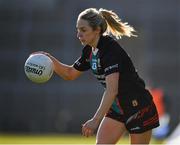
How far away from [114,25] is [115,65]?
0.64 m

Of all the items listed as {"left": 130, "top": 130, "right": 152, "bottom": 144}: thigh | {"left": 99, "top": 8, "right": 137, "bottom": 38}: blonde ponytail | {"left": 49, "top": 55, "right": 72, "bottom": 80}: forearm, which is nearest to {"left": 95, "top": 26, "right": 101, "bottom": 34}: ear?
{"left": 99, "top": 8, "right": 137, "bottom": 38}: blonde ponytail

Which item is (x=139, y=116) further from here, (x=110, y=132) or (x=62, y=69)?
(x=62, y=69)

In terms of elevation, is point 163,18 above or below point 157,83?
above

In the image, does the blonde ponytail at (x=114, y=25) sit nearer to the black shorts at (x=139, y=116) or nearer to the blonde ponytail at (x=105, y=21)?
the blonde ponytail at (x=105, y=21)

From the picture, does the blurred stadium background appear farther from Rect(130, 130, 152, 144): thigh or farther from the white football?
Rect(130, 130, 152, 144): thigh

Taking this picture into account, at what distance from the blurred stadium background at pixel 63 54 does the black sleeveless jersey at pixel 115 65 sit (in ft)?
75.7

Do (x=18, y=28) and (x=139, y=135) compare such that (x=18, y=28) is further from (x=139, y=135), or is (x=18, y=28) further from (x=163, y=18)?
(x=139, y=135)

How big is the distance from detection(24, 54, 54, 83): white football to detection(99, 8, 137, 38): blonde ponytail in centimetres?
79

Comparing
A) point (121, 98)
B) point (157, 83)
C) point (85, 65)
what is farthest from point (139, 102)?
point (157, 83)

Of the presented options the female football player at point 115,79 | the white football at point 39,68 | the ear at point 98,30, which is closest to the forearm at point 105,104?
the female football player at point 115,79

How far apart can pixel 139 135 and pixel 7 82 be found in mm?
25972

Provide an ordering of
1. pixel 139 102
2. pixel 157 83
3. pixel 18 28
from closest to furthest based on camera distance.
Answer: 1. pixel 139 102
2. pixel 157 83
3. pixel 18 28

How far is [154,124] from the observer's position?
797 cm

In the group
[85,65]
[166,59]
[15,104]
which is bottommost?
[15,104]
